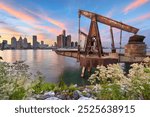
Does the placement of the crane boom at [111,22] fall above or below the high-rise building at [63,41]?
above

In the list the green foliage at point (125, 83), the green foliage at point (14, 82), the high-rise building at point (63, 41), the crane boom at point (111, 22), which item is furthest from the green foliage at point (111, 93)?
the crane boom at point (111, 22)

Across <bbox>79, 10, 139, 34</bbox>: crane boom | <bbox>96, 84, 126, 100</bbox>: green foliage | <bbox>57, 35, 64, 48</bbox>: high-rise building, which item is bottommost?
<bbox>96, 84, 126, 100</bbox>: green foliage

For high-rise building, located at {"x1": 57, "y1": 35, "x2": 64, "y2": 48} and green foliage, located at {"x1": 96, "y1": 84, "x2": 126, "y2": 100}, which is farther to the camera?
high-rise building, located at {"x1": 57, "y1": 35, "x2": 64, "y2": 48}

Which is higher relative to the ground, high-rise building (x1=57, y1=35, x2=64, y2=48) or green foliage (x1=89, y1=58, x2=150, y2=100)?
high-rise building (x1=57, y1=35, x2=64, y2=48)

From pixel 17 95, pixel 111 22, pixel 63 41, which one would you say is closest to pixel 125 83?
pixel 17 95

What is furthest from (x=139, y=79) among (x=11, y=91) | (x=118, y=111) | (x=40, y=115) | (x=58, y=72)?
(x=58, y=72)

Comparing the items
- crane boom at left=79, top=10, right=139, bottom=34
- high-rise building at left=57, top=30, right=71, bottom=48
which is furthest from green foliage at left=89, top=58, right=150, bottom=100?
crane boom at left=79, top=10, right=139, bottom=34

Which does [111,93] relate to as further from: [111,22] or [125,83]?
[111,22]

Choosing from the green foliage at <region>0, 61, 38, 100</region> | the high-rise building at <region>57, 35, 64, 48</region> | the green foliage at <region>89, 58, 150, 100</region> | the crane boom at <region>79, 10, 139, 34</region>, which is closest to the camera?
the green foliage at <region>0, 61, 38, 100</region>

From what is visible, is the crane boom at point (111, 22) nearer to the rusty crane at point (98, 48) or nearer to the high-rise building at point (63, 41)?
the rusty crane at point (98, 48)

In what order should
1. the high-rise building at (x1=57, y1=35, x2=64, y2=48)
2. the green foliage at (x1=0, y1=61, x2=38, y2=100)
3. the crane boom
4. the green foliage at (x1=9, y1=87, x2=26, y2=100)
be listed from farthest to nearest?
the crane boom, the high-rise building at (x1=57, y1=35, x2=64, y2=48), the green foliage at (x1=9, y1=87, x2=26, y2=100), the green foliage at (x1=0, y1=61, x2=38, y2=100)

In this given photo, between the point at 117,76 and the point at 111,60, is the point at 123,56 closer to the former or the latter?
the point at 111,60

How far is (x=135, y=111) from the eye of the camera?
3324 millimetres

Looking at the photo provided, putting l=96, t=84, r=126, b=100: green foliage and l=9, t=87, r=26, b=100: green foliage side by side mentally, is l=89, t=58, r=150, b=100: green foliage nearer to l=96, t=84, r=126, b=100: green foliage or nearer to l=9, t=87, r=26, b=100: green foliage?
l=96, t=84, r=126, b=100: green foliage
